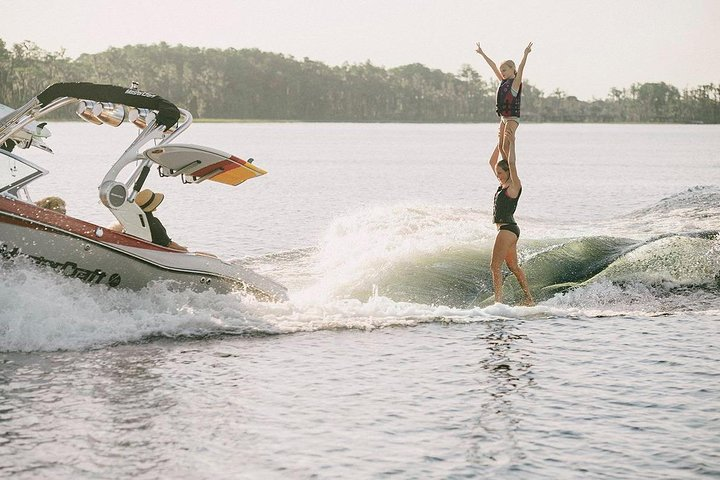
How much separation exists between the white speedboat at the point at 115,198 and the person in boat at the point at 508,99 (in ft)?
11.9

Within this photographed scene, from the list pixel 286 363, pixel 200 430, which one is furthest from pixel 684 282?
pixel 200 430

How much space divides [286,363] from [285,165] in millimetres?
67066

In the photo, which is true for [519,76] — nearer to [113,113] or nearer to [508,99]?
[508,99]

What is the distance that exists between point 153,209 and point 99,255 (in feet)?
3.07

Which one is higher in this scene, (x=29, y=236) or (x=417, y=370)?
(x=29, y=236)

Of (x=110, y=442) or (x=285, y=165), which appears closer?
(x=110, y=442)

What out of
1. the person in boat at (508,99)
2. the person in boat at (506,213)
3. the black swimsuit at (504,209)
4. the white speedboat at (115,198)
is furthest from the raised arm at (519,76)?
the white speedboat at (115,198)

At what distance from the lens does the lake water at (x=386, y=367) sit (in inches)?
338

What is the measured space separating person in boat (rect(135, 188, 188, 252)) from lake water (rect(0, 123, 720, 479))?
0.63 m

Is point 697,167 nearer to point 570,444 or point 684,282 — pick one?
point 684,282

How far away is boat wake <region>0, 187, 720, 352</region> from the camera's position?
40.8 ft

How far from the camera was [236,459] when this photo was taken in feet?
27.8

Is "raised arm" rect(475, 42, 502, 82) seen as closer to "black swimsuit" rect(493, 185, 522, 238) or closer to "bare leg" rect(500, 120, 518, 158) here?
"bare leg" rect(500, 120, 518, 158)

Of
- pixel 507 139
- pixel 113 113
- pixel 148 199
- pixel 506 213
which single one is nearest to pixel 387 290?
pixel 506 213
